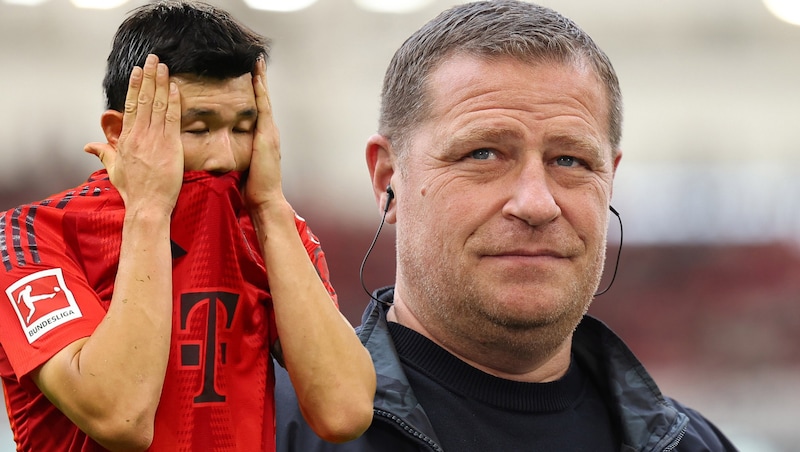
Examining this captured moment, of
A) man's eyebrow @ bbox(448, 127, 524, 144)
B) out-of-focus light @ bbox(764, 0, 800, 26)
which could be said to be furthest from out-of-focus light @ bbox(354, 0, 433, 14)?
man's eyebrow @ bbox(448, 127, 524, 144)

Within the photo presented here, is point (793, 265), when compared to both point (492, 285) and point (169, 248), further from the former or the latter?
point (169, 248)

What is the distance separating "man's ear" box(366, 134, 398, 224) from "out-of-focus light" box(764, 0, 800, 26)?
622cm

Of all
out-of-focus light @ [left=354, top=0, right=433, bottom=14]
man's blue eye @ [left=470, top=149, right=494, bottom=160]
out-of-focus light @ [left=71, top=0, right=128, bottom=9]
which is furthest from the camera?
out-of-focus light @ [left=354, top=0, right=433, bottom=14]

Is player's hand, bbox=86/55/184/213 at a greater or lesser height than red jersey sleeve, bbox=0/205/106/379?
greater

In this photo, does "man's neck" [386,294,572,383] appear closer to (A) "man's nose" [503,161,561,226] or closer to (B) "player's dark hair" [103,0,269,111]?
(A) "man's nose" [503,161,561,226]

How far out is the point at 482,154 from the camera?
5.58 ft

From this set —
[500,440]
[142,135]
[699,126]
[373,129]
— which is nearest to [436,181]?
[500,440]

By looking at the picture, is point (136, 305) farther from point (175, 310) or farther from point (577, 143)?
point (577, 143)

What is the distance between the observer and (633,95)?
24.1 ft

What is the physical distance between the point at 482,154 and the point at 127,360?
756mm

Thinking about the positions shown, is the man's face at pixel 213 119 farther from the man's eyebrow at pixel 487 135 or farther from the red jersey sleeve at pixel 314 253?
the man's eyebrow at pixel 487 135

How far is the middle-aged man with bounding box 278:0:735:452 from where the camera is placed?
163 cm

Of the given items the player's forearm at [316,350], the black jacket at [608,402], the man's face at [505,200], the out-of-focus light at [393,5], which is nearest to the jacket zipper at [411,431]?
the black jacket at [608,402]

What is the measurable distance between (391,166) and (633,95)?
578cm
